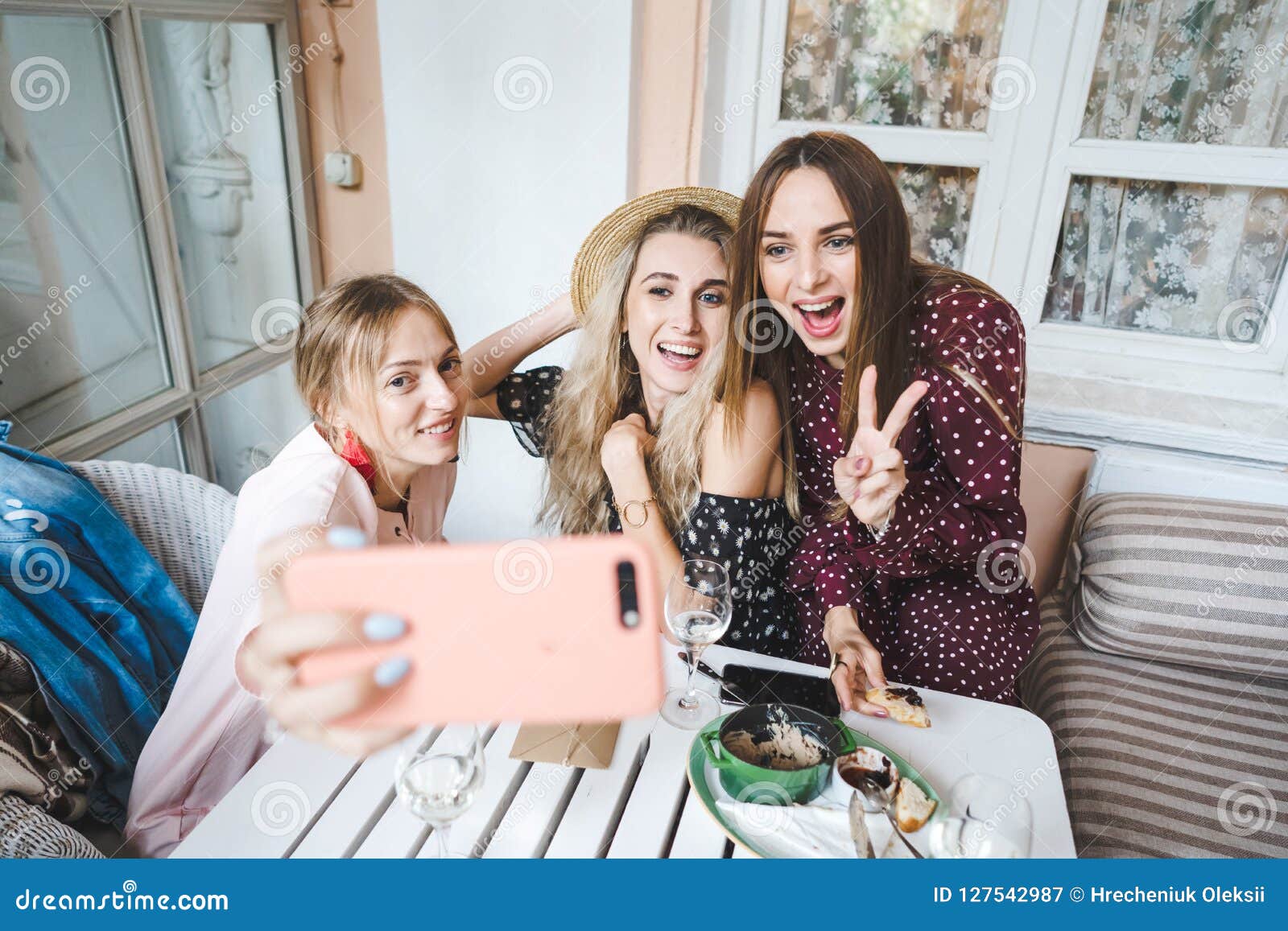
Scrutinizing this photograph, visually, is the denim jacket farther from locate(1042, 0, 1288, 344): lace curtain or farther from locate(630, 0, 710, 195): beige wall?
locate(1042, 0, 1288, 344): lace curtain

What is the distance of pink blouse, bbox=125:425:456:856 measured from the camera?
1109 mm

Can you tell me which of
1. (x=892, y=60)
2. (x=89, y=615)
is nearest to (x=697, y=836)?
(x=89, y=615)

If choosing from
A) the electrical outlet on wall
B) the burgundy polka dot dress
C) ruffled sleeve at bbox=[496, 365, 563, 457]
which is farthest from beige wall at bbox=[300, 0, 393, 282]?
the burgundy polka dot dress

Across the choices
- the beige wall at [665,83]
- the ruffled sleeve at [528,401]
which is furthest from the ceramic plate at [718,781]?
the beige wall at [665,83]

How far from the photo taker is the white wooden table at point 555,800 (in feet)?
2.85

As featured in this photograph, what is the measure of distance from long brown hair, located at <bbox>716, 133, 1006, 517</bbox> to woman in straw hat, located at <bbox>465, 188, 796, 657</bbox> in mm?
38

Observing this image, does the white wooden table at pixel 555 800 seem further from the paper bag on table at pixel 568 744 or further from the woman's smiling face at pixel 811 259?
the woman's smiling face at pixel 811 259

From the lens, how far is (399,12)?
53.2 inches

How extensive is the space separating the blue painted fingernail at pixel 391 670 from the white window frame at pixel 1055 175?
0.95m

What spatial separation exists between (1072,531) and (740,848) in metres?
1.08

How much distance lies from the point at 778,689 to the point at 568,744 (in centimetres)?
27

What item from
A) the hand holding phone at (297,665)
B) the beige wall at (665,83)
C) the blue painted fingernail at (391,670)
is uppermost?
the beige wall at (665,83)

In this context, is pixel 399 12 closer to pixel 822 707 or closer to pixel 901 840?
pixel 822 707
